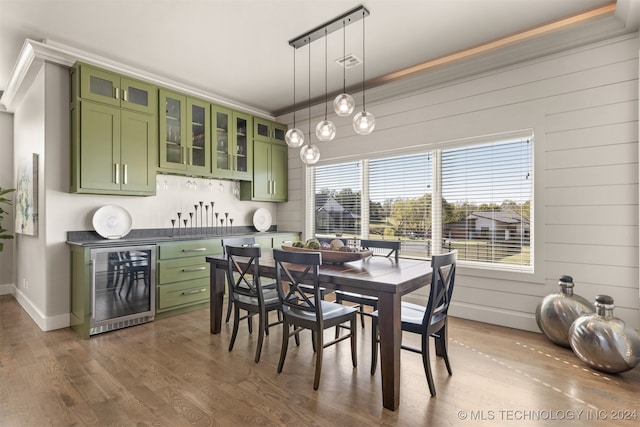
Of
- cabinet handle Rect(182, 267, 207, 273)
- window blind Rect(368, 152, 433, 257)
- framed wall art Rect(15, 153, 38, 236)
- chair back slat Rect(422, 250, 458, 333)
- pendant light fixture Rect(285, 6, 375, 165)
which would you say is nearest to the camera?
chair back slat Rect(422, 250, 458, 333)

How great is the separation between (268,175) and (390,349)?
3.85 m

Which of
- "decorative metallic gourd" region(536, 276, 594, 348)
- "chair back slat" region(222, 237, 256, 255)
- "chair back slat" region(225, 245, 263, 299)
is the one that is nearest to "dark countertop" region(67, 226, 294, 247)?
"chair back slat" region(222, 237, 256, 255)

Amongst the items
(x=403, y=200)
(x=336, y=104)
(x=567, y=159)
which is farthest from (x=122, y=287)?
(x=567, y=159)

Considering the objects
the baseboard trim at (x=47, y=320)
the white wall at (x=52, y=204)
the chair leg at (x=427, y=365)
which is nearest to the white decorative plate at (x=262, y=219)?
the white wall at (x=52, y=204)

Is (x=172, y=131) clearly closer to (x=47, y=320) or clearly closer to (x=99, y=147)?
(x=99, y=147)

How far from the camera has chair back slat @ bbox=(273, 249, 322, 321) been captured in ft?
7.45

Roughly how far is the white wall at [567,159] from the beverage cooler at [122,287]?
3.43m

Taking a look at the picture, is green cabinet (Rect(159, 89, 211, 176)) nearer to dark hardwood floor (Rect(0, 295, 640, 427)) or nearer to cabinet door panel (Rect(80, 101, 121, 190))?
cabinet door panel (Rect(80, 101, 121, 190))

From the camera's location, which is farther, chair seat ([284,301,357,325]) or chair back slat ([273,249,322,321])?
chair seat ([284,301,357,325])

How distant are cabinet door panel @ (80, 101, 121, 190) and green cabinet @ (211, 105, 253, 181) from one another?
1.25 meters

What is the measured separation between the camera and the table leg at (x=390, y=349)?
2.07m

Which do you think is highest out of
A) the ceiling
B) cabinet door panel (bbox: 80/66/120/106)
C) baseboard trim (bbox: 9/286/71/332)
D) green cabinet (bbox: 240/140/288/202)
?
the ceiling

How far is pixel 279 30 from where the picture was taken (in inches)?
123

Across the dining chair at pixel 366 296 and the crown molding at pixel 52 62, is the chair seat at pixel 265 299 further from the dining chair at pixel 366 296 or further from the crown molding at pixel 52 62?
the crown molding at pixel 52 62
